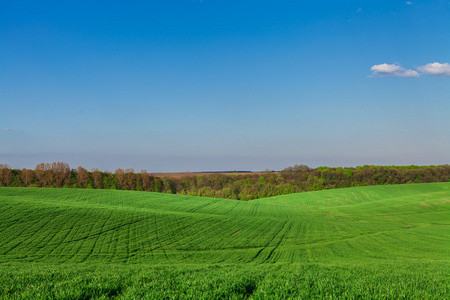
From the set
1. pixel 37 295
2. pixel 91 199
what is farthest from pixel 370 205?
pixel 37 295

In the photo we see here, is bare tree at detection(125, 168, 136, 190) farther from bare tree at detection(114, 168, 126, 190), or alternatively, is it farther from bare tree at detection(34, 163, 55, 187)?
bare tree at detection(34, 163, 55, 187)

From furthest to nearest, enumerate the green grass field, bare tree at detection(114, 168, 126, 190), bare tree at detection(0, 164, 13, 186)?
1. bare tree at detection(114, 168, 126, 190)
2. bare tree at detection(0, 164, 13, 186)
3. the green grass field

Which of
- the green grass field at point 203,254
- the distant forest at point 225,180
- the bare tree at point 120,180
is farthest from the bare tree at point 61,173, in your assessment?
the green grass field at point 203,254

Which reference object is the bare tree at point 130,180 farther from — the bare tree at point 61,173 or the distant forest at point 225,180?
the bare tree at point 61,173

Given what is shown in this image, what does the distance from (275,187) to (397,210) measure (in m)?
45.7

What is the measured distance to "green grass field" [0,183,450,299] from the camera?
727cm

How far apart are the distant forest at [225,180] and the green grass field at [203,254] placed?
136ft

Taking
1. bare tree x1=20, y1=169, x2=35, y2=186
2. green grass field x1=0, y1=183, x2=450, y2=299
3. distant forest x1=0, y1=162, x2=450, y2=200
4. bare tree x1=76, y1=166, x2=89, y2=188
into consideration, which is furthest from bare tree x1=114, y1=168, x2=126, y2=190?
green grass field x1=0, y1=183, x2=450, y2=299

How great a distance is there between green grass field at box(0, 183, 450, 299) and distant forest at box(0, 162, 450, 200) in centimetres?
4151

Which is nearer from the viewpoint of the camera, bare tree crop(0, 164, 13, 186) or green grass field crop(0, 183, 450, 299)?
green grass field crop(0, 183, 450, 299)

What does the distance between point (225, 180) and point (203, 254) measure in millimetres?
78497

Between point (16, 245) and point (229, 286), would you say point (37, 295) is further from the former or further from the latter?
point (16, 245)

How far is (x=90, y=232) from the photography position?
29000mm

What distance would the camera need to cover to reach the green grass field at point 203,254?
7.27 meters
